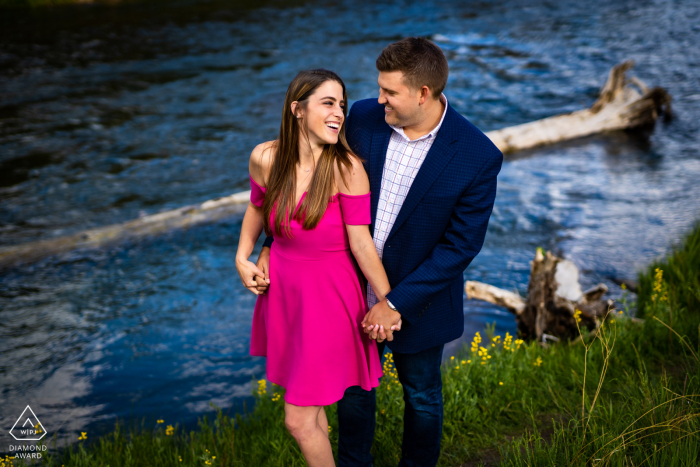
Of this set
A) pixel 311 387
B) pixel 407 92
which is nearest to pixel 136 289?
pixel 311 387

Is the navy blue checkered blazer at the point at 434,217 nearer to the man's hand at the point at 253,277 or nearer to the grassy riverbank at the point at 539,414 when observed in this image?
the man's hand at the point at 253,277

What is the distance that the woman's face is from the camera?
2.71m

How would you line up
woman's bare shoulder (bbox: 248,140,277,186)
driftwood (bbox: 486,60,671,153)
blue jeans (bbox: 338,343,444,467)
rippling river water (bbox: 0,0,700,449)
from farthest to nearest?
Answer: driftwood (bbox: 486,60,671,153) → rippling river water (bbox: 0,0,700,449) → blue jeans (bbox: 338,343,444,467) → woman's bare shoulder (bbox: 248,140,277,186)

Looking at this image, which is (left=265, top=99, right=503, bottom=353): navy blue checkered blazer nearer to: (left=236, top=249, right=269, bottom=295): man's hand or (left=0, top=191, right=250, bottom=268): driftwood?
(left=236, top=249, right=269, bottom=295): man's hand

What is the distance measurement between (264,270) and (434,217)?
0.89 m

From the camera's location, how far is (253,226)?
3111 millimetres

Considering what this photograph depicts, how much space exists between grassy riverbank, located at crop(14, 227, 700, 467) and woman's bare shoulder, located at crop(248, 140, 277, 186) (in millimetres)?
1591

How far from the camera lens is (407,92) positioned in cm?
273

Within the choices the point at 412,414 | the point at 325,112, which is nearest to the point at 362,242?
the point at 325,112

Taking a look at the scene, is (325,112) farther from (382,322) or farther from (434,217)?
(382,322)

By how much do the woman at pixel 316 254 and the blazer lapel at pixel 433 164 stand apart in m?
0.21

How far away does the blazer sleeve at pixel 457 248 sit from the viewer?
2791mm

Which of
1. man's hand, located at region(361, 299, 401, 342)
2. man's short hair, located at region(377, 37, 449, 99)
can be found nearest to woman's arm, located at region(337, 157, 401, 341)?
man's hand, located at region(361, 299, 401, 342)

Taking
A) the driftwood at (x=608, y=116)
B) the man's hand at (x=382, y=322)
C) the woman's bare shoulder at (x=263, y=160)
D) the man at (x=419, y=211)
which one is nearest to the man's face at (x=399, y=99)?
the man at (x=419, y=211)
